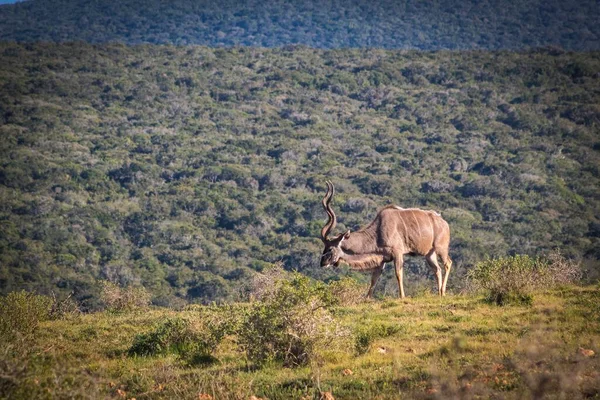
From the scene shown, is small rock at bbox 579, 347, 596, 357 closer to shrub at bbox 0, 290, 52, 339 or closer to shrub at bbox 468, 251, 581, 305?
shrub at bbox 468, 251, 581, 305

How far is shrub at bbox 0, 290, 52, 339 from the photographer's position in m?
14.3

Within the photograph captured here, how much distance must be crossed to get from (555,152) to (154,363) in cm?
9578

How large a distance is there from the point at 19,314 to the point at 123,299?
6034 millimetres

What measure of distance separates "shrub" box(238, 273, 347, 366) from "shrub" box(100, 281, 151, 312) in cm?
781

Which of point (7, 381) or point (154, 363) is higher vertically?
point (7, 381)

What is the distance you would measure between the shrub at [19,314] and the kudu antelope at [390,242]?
249 inches

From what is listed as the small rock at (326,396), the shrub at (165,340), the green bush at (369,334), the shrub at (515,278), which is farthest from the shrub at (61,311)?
the small rock at (326,396)

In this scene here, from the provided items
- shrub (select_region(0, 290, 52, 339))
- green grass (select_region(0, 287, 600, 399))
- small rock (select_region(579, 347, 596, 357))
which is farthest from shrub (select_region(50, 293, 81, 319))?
small rock (select_region(579, 347, 596, 357))

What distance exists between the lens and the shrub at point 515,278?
1491 centimetres

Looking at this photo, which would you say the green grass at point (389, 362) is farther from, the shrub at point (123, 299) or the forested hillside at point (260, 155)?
the forested hillside at point (260, 155)

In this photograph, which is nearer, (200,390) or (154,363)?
(200,390)

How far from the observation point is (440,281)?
61.9 ft

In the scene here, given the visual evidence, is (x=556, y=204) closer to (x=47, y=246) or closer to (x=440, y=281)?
(x=47, y=246)

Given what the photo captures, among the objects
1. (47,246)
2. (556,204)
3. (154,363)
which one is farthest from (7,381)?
(556,204)
